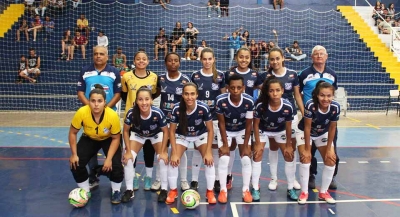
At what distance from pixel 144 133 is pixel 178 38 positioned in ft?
32.7

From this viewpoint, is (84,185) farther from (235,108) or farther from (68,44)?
(68,44)

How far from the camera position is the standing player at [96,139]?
4445 millimetres

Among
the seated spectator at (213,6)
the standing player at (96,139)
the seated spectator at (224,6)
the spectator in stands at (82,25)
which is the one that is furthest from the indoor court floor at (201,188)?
the seated spectator at (224,6)

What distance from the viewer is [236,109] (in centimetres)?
454

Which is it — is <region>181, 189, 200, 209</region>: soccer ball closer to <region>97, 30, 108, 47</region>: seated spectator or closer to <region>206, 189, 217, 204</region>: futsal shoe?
<region>206, 189, 217, 204</region>: futsal shoe

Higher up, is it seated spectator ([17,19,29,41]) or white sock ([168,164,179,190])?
seated spectator ([17,19,29,41])

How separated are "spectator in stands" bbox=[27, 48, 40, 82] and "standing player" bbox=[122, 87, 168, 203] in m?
9.87

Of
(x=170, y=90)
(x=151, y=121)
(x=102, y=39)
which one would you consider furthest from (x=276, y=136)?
(x=102, y=39)

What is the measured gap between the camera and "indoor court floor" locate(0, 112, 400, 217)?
4.34m

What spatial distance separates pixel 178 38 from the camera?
14234 millimetres

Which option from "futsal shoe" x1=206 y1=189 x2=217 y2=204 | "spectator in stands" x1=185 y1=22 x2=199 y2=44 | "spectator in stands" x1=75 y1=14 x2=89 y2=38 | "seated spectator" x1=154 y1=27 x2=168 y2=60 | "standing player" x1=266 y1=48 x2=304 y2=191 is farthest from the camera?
"spectator in stands" x1=75 y1=14 x2=89 y2=38

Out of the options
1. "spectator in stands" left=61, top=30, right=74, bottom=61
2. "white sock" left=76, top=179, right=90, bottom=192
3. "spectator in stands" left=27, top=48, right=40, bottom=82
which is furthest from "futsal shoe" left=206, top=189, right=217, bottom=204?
"spectator in stands" left=61, top=30, right=74, bottom=61

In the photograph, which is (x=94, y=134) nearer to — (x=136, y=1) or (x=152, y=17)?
(x=152, y=17)

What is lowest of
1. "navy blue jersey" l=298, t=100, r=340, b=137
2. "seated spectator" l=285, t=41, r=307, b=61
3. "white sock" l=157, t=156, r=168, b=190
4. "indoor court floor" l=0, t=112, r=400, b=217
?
"indoor court floor" l=0, t=112, r=400, b=217
